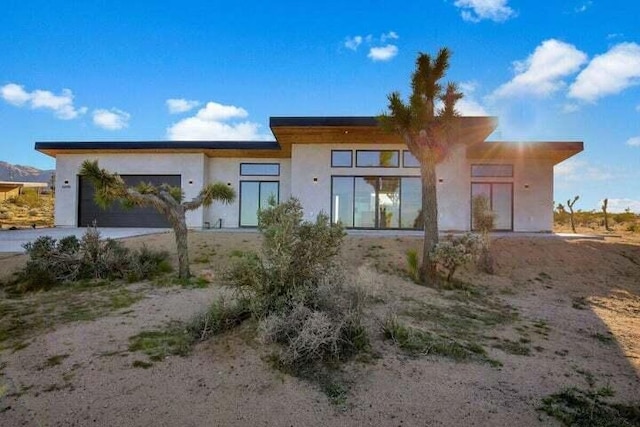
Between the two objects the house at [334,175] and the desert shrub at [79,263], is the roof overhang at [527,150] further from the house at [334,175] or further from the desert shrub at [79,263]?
the desert shrub at [79,263]

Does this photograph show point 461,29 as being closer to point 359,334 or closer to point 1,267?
point 359,334

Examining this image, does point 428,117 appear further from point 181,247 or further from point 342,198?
point 342,198

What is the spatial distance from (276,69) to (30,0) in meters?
7.17

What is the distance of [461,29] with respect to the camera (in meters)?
10.5

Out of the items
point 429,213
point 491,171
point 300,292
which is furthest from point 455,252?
point 491,171

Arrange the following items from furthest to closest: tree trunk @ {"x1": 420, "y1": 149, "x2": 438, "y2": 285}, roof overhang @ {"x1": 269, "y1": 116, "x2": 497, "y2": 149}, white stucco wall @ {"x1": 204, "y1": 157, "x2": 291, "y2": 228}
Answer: white stucco wall @ {"x1": 204, "y1": 157, "x2": 291, "y2": 228}
roof overhang @ {"x1": 269, "y1": 116, "x2": 497, "y2": 149}
tree trunk @ {"x1": 420, "y1": 149, "x2": 438, "y2": 285}

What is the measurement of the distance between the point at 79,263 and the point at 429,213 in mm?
7692

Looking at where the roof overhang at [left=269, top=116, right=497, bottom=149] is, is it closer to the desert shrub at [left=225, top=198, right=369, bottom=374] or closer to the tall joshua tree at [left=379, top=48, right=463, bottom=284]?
the tall joshua tree at [left=379, top=48, right=463, bottom=284]

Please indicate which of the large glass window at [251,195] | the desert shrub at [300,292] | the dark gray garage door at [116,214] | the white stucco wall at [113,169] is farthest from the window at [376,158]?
the desert shrub at [300,292]

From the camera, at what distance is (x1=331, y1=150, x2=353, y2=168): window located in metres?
15.0

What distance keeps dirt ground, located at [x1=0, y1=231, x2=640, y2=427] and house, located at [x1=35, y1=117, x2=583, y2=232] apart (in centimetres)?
862

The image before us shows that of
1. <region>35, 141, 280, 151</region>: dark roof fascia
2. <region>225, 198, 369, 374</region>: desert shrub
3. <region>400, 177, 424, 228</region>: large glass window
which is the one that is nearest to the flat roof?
<region>35, 141, 280, 151</region>: dark roof fascia

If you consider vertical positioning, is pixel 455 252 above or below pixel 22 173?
below

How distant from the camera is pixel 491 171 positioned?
16.2 m
